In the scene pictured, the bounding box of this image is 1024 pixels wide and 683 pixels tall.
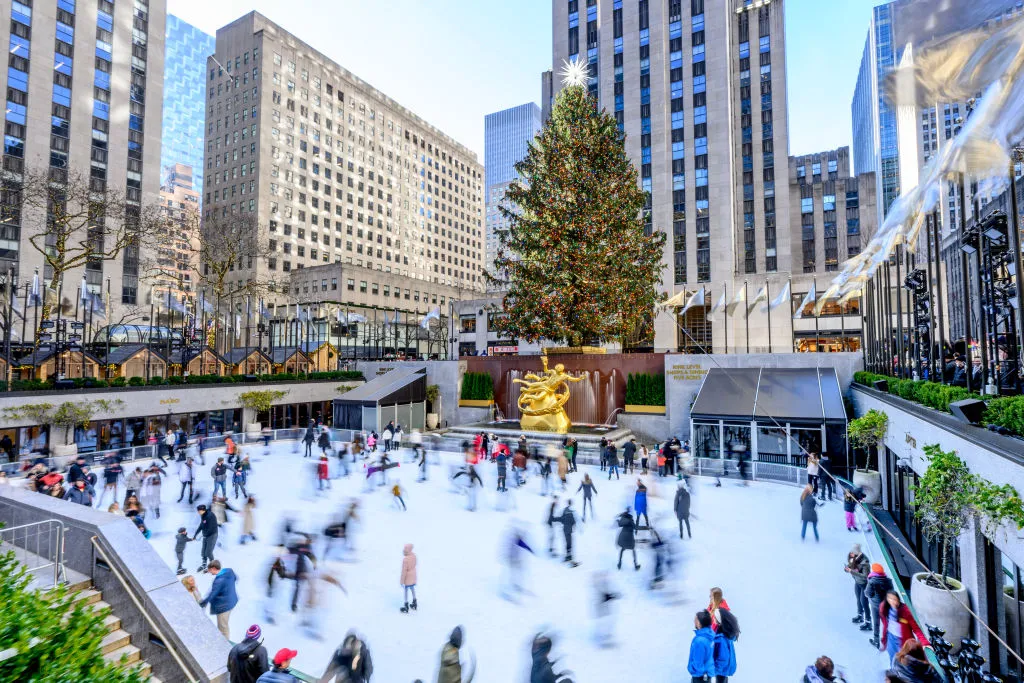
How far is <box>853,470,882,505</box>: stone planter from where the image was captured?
17.4m

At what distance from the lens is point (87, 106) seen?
54.9 m

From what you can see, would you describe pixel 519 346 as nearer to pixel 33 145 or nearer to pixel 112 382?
pixel 112 382

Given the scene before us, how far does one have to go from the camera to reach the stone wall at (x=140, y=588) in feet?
24.2

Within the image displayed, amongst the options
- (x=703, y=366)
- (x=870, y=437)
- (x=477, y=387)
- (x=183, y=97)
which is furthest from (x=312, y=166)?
(x=183, y=97)

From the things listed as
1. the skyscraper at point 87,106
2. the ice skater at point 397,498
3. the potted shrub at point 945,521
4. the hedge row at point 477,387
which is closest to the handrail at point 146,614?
the ice skater at point 397,498

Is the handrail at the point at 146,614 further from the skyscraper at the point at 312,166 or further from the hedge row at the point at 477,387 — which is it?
the skyscraper at the point at 312,166

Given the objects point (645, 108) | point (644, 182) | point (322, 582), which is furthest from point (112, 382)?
point (645, 108)

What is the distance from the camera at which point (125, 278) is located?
188 ft

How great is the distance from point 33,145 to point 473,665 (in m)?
65.2

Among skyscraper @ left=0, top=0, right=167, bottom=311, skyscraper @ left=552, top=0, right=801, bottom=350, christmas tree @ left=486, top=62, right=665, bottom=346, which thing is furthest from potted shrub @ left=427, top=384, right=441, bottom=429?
skyscraper @ left=0, top=0, right=167, bottom=311

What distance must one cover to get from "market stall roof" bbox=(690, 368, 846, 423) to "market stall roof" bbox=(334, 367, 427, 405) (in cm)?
1589

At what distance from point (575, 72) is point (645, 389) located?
117 ft

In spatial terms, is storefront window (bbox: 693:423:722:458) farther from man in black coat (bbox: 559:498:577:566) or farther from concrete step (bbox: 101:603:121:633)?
concrete step (bbox: 101:603:121:633)

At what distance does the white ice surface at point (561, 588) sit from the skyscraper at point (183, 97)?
481 ft
